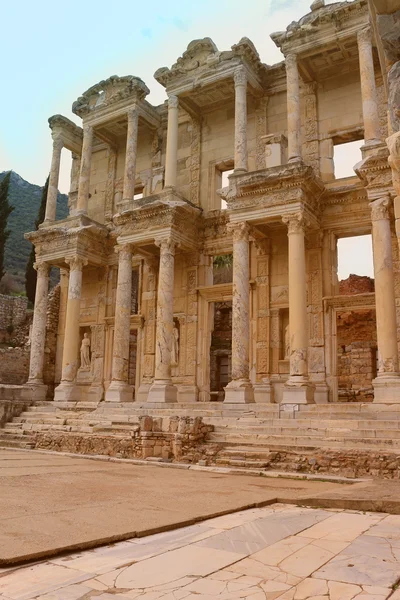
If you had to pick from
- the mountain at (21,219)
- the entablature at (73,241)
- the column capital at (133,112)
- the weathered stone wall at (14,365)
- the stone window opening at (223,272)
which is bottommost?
the weathered stone wall at (14,365)

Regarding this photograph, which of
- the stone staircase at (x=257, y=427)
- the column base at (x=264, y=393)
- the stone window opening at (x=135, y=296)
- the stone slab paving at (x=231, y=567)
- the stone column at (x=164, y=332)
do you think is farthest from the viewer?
the stone window opening at (x=135, y=296)

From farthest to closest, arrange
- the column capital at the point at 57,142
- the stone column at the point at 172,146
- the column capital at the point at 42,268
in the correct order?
the column capital at the point at 57,142 < the column capital at the point at 42,268 < the stone column at the point at 172,146

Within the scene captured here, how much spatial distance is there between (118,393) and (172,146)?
8912mm

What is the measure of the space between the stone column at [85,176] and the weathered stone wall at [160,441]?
10.7 m

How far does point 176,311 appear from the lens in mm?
19500

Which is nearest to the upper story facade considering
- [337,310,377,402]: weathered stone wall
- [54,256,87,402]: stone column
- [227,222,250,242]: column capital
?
[227,222,250,242]: column capital

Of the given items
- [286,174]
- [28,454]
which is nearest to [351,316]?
[286,174]

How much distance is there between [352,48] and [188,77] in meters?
5.70

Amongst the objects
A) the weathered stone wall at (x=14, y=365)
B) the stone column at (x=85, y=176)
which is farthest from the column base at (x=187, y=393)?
the weathered stone wall at (x=14, y=365)

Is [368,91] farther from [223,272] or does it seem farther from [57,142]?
[223,272]

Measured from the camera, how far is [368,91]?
15141 millimetres

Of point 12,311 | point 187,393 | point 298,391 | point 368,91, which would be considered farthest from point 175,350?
point 12,311

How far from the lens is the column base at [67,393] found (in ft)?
61.6

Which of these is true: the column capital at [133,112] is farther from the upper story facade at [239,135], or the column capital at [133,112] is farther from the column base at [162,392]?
the column base at [162,392]
